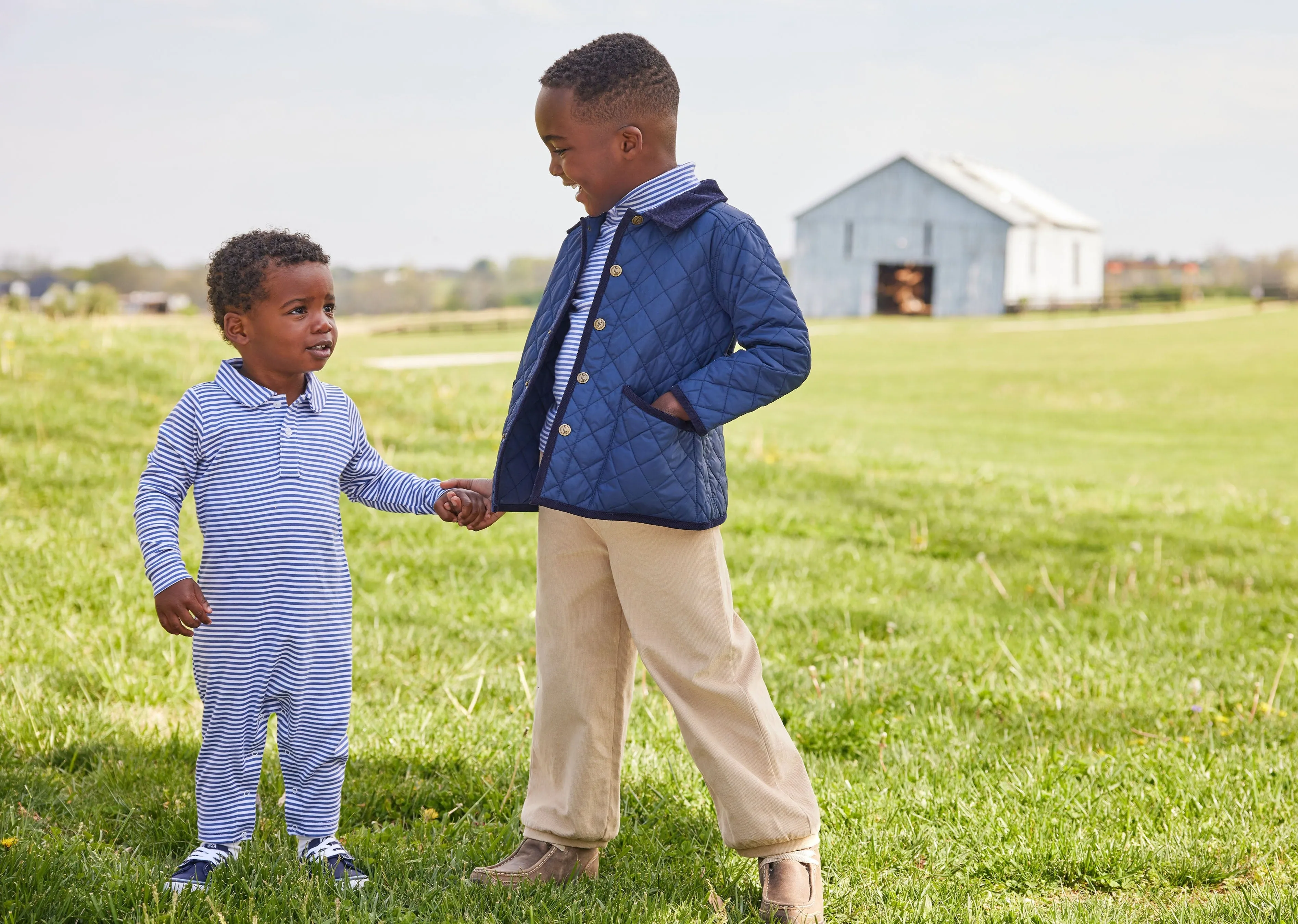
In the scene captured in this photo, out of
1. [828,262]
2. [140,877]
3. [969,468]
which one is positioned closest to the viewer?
[140,877]

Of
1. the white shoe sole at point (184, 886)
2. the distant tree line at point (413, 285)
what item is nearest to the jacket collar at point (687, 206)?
the white shoe sole at point (184, 886)

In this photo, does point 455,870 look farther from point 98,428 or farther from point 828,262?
point 828,262

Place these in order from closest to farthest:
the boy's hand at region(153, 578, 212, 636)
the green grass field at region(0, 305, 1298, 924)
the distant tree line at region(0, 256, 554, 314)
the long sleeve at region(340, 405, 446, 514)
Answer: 1. the boy's hand at region(153, 578, 212, 636)
2. the green grass field at region(0, 305, 1298, 924)
3. the long sleeve at region(340, 405, 446, 514)
4. the distant tree line at region(0, 256, 554, 314)

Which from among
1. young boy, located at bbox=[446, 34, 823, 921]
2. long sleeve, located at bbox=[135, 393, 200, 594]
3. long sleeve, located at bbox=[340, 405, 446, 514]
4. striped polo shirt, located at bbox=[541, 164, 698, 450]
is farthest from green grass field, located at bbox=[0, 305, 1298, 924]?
striped polo shirt, located at bbox=[541, 164, 698, 450]

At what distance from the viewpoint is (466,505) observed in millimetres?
2812

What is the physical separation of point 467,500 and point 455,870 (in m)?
0.88

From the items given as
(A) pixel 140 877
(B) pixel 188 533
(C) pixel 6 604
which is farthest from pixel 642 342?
(B) pixel 188 533

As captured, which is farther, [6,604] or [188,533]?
[188,533]

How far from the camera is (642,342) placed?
259 centimetres

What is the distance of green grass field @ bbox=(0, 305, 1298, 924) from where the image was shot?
2.71 metres

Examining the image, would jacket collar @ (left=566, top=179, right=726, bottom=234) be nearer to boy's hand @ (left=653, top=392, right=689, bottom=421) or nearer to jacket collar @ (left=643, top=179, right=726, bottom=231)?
jacket collar @ (left=643, top=179, right=726, bottom=231)

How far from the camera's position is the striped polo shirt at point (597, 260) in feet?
8.72

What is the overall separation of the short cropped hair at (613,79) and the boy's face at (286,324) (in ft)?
2.32

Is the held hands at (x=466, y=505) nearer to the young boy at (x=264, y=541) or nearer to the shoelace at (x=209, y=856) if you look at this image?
the young boy at (x=264, y=541)
